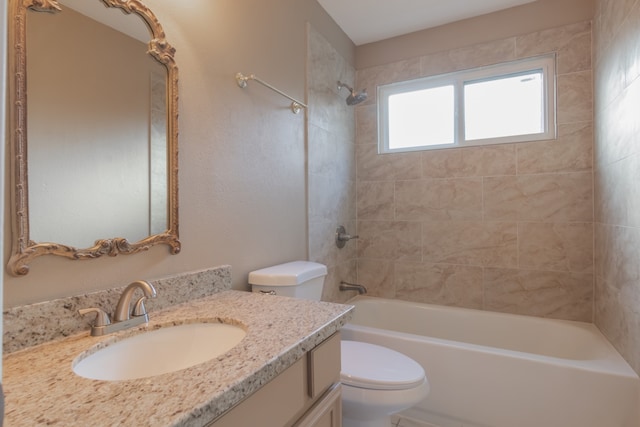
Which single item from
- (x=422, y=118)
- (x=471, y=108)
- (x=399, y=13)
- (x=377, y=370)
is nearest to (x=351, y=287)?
(x=377, y=370)

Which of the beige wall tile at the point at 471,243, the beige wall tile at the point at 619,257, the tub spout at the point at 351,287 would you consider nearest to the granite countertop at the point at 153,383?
the beige wall tile at the point at 619,257

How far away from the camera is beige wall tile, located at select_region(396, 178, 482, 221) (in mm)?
2342

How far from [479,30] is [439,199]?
1.23 meters

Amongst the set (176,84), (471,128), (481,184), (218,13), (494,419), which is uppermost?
(218,13)

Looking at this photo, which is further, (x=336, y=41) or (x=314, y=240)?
(x=336, y=41)

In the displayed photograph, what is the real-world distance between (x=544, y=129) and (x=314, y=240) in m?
1.72

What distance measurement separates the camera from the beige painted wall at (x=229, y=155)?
3.27 ft

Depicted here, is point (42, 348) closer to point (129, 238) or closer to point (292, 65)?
point (129, 238)

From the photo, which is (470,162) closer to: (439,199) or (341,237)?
(439,199)

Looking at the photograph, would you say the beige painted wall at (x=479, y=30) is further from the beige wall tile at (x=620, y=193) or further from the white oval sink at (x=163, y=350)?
the white oval sink at (x=163, y=350)

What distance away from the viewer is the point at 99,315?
0.88m

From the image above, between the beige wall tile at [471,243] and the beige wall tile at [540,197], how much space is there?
9 cm

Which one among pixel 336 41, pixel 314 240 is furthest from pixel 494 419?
pixel 336 41

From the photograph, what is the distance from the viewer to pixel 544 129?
7.11 ft
